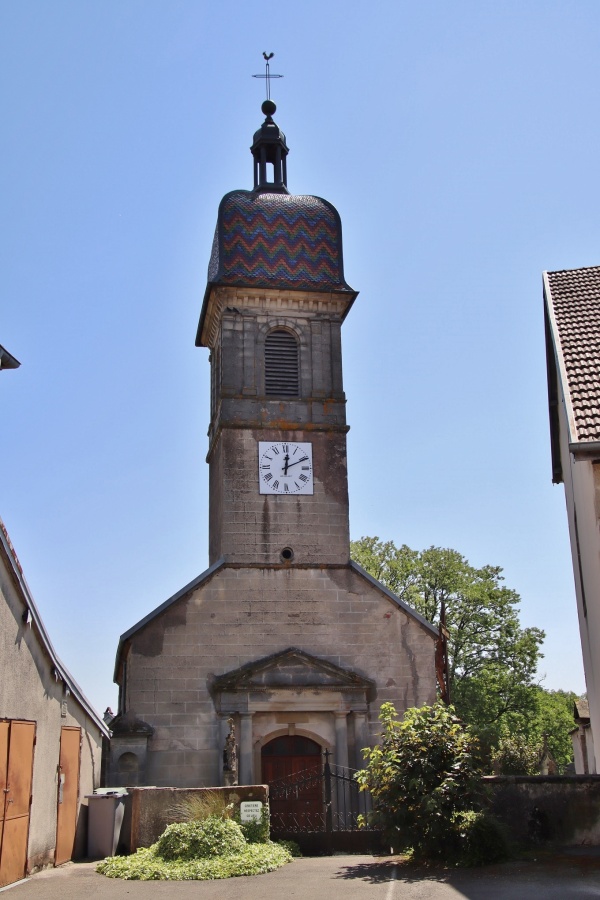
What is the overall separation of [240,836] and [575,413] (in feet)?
24.9

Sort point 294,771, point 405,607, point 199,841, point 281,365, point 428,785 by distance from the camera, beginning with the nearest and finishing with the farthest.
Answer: point 428,785 < point 199,841 < point 294,771 < point 405,607 < point 281,365

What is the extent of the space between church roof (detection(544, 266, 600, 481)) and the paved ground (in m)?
4.85

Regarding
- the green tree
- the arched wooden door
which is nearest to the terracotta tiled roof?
the arched wooden door

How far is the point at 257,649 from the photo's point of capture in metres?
21.8

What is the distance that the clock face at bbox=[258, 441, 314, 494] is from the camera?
23516 millimetres

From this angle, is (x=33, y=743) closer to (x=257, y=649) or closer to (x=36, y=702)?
(x=36, y=702)

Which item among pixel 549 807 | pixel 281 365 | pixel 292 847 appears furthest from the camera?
pixel 281 365

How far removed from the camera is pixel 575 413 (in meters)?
12.6

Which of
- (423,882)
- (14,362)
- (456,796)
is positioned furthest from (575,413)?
(14,362)

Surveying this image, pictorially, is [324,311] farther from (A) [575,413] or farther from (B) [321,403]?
(A) [575,413]

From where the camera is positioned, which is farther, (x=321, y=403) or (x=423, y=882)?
(x=321, y=403)

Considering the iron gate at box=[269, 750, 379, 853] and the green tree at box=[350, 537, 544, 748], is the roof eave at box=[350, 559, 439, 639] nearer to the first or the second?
the iron gate at box=[269, 750, 379, 853]

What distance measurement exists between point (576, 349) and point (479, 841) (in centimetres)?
692

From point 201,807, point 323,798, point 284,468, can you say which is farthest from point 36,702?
point 284,468
